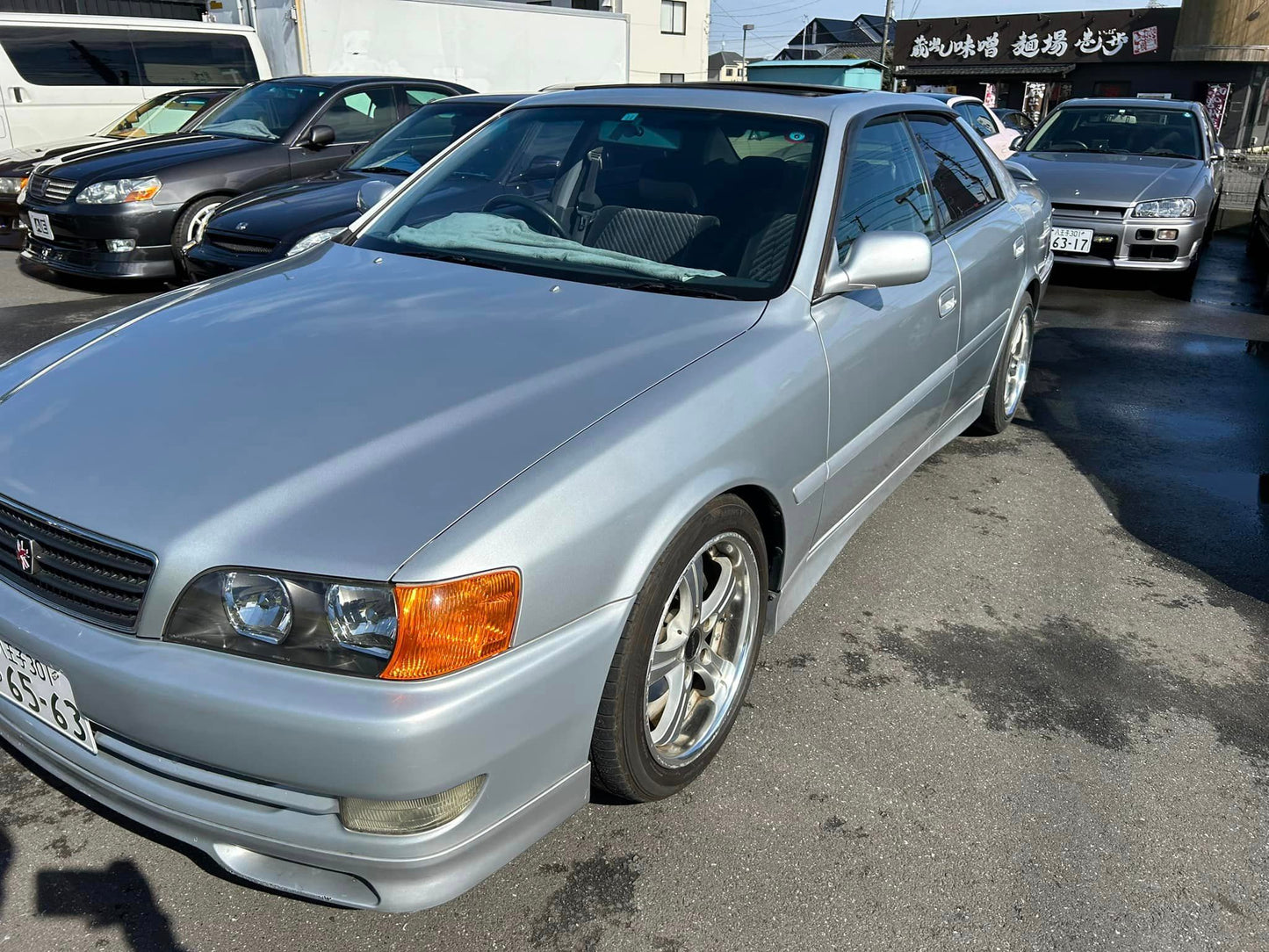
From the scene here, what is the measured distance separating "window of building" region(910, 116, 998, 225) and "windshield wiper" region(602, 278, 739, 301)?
147 centimetres

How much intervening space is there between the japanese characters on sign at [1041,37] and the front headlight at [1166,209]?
93.3 feet

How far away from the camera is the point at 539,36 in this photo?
46.9 feet

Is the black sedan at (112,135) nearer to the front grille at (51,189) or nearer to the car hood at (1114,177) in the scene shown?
the front grille at (51,189)

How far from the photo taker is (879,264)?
2621 mm

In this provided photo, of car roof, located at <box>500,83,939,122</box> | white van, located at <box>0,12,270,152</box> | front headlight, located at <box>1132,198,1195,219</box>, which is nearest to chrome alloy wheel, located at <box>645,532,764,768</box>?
car roof, located at <box>500,83,939,122</box>

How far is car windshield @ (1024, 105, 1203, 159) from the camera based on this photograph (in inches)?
348

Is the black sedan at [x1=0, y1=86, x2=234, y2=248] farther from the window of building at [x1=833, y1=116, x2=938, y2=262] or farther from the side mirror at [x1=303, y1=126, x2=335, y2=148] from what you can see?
the window of building at [x1=833, y1=116, x2=938, y2=262]

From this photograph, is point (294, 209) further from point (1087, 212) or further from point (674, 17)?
point (674, 17)

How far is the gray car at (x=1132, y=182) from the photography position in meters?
7.71

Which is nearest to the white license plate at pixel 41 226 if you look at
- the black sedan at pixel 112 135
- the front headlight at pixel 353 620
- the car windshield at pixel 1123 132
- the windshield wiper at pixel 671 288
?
the black sedan at pixel 112 135

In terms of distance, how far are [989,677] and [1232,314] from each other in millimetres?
6257

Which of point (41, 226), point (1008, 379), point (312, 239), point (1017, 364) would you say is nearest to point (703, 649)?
point (1008, 379)

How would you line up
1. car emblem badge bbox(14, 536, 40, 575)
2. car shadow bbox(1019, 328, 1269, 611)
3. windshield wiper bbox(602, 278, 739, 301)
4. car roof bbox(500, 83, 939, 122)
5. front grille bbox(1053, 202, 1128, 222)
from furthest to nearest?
front grille bbox(1053, 202, 1128, 222), car shadow bbox(1019, 328, 1269, 611), car roof bbox(500, 83, 939, 122), windshield wiper bbox(602, 278, 739, 301), car emblem badge bbox(14, 536, 40, 575)

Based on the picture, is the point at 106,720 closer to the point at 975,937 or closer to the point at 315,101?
the point at 975,937
